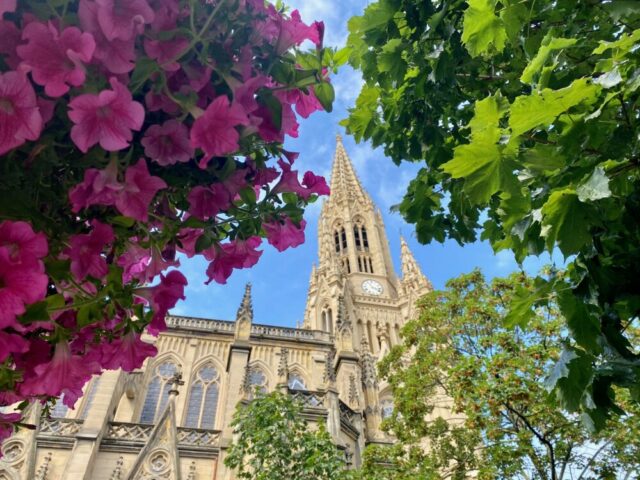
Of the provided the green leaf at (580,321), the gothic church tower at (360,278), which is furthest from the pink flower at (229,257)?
the gothic church tower at (360,278)

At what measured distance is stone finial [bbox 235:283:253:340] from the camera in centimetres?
2188

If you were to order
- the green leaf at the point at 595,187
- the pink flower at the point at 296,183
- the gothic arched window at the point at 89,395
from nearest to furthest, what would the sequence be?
1. the green leaf at the point at 595,187
2. the pink flower at the point at 296,183
3. the gothic arched window at the point at 89,395

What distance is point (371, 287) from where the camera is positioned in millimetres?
53562

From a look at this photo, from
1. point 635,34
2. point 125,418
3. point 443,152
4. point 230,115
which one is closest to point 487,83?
point 443,152

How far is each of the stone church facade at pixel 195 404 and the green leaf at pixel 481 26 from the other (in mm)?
12785

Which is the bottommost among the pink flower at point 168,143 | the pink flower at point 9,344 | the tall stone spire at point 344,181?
the pink flower at point 9,344

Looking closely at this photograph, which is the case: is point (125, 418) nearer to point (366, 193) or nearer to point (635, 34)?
point (635, 34)

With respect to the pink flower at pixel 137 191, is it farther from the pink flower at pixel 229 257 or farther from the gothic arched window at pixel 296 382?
the gothic arched window at pixel 296 382

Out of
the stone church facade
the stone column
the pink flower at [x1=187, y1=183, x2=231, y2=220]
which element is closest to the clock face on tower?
the stone church facade

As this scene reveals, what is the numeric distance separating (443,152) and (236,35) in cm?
351

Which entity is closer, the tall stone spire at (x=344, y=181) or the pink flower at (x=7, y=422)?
the pink flower at (x=7, y=422)

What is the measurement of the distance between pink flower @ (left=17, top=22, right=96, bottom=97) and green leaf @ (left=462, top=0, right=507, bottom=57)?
238 cm

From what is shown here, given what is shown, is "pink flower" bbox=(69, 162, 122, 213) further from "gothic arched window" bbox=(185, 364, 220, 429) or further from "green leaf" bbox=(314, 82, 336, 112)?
"gothic arched window" bbox=(185, 364, 220, 429)

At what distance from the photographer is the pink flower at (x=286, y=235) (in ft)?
Result: 7.81
